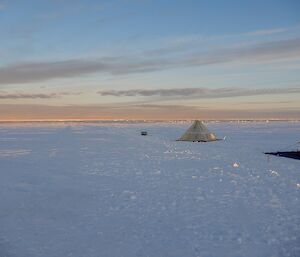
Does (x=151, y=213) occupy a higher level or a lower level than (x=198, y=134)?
lower

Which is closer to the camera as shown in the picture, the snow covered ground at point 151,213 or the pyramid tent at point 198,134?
the snow covered ground at point 151,213

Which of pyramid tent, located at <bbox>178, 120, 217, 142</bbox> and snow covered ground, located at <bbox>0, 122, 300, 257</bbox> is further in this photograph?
pyramid tent, located at <bbox>178, 120, 217, 142</bbox>

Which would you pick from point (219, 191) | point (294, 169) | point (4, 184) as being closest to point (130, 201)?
point (219, 191)

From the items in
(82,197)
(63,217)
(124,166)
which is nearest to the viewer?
(63,217)

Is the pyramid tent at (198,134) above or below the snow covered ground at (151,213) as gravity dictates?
above

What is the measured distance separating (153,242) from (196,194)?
4518 millimetres

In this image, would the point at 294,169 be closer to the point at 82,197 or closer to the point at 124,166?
the point at 124,166

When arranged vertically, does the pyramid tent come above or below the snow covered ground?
above

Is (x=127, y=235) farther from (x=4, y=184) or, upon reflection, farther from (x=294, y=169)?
(x=294, y=169)

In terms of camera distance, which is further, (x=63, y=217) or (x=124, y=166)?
(x=124, y=166)

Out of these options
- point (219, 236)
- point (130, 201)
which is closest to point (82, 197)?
point (130, 201)

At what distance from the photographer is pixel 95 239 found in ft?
25.5

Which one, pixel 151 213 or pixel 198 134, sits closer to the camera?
pixel 151 213

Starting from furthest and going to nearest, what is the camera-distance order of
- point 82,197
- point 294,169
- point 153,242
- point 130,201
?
point 294,169 → point 82,197 → point 130,201 → point 153,242
